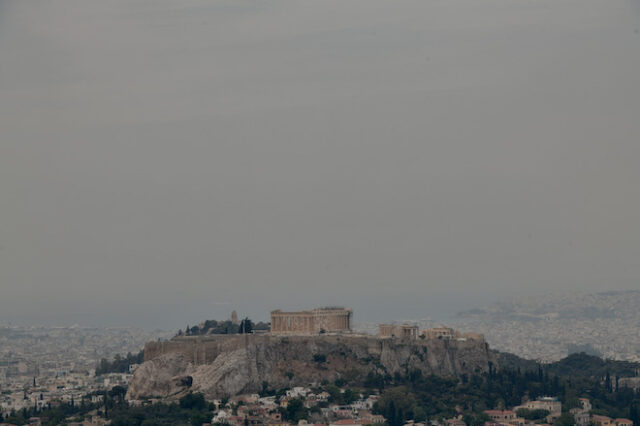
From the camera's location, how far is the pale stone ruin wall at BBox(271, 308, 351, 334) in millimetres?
95500

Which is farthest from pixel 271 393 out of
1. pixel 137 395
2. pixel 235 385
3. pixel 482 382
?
pixel 482 382

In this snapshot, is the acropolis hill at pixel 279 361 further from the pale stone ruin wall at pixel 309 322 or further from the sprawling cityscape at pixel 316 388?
the pale stone ruin wall at pixel 309 322

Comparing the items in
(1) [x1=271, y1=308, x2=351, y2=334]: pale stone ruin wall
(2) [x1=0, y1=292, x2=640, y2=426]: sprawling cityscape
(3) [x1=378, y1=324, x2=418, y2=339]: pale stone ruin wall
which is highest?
(1) [x1=271, y1=308, x2=351, y2=334]: pale stone ruin wall

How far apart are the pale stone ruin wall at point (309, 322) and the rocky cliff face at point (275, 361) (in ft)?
12.5

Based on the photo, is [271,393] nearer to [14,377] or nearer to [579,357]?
[579,357]

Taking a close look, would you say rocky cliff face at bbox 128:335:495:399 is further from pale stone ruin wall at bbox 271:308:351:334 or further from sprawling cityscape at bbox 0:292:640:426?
pale stone ruin wall at bbox 271:308:351:334

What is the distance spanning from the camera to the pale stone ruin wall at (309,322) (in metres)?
95.5

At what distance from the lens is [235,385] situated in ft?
282

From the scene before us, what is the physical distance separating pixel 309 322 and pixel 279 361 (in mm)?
6956

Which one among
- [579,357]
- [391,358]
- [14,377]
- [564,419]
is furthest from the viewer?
[14,377]

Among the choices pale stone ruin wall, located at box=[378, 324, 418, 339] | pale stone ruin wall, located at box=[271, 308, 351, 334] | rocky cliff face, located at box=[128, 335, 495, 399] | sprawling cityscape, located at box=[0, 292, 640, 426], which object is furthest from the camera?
pale stone ruin wall, located at box=[271, 308, 351, 334]

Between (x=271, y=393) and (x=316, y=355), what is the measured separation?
15.7ft

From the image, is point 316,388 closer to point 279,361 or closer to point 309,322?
point 279,361

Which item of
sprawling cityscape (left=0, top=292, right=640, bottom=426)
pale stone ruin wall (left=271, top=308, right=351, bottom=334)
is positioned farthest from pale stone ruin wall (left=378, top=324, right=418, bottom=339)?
pale stone ruin wall (left=271, top=308, right=351, bottom=334)
